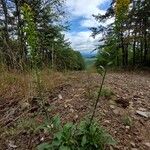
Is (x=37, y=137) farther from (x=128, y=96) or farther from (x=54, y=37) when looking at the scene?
(x=54, y=37)

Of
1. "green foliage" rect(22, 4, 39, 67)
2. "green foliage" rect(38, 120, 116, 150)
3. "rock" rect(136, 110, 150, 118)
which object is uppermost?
"green foliage" rect(22, 4, 39, 67)

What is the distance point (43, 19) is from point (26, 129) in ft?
37.8

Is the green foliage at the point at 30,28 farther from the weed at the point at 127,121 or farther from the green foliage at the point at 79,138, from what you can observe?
the weed at the point at 127,121

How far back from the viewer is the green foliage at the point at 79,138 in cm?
358

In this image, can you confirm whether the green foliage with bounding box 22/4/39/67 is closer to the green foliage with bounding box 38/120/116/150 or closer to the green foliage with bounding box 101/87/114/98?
the green foliage with bounding box 38/120/116/150

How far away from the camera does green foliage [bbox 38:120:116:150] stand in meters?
3.58

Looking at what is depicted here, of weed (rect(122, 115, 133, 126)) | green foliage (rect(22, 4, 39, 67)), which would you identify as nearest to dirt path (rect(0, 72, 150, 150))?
weed (rect(122, 115, 133, 126))

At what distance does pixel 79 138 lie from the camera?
3.70 meters

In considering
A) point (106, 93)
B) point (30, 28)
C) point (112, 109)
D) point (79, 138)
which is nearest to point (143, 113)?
point (112, 109)

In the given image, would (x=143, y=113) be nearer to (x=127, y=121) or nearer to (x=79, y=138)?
(x=127, y=121)

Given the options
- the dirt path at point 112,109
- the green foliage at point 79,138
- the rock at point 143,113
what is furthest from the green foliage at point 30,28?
the rock at point 143,113

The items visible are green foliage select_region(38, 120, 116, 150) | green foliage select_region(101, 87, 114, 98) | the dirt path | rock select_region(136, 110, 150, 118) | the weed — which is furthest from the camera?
green foliage select_region(101, 87, 114, 98)

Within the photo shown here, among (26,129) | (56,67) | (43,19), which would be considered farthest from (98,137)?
(43,19)

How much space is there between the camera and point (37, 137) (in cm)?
428
